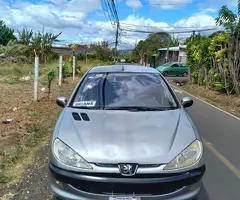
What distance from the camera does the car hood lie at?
2832 millimetres

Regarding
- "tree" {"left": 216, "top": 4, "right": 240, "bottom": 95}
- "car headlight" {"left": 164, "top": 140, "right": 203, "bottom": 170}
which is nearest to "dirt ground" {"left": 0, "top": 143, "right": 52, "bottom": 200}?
"car headlight" {"left": 164, "top": 140, "right": 203, "bottom": 170}

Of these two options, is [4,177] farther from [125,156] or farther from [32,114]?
[32,114]


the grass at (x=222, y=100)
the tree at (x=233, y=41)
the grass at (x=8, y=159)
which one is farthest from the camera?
the tree at (x=233, y=41)

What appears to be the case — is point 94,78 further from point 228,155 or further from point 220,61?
point 220,61

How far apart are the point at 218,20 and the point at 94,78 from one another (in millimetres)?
11197

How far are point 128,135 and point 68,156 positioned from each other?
2.18ft

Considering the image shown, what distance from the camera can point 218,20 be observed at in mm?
14000

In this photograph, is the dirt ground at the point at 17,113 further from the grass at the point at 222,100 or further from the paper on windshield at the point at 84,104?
the grass at the point at 222,100

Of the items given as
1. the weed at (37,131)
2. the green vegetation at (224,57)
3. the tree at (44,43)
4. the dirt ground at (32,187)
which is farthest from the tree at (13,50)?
the dirt ground at (32,187)

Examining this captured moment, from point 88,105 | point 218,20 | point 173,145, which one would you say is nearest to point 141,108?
point 88,105

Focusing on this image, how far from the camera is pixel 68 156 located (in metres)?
2.96

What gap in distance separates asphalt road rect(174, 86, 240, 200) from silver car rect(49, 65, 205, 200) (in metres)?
1.10

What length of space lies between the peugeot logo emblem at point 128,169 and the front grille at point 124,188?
103 mm

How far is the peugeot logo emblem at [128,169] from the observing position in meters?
2.75
